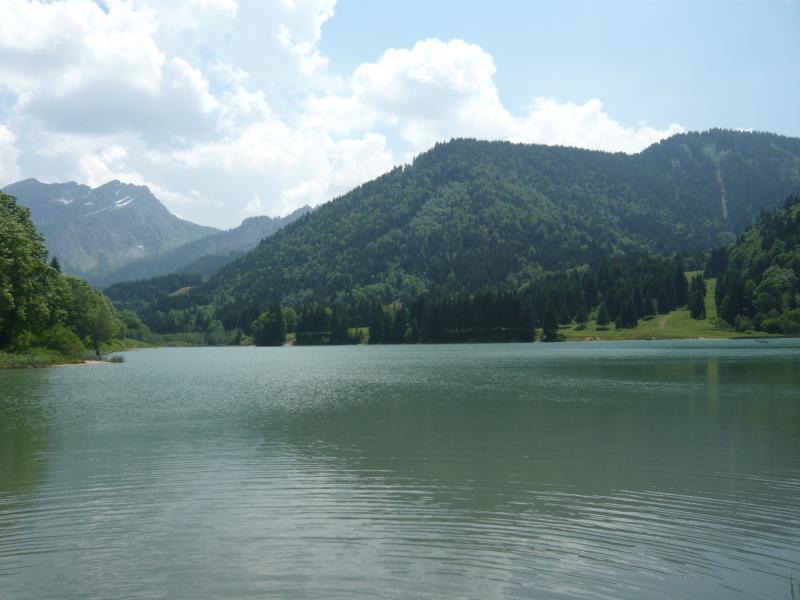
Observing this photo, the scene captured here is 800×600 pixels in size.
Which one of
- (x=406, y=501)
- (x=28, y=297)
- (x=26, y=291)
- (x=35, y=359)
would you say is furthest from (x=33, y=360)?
(x=406, y=501)

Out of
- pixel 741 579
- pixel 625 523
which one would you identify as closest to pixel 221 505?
pixel 625 523

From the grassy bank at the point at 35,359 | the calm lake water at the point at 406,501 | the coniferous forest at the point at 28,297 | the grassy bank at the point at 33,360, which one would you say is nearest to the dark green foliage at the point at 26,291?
the coniferous forest at the point at 28,297

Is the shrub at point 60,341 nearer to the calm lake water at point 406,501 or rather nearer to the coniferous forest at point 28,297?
the coniferous forest at point 28,297

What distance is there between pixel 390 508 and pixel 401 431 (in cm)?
1623

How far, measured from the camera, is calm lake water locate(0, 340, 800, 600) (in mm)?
14586

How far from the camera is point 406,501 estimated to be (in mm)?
21516

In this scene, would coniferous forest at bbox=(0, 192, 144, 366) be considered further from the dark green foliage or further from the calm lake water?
the calm lake water

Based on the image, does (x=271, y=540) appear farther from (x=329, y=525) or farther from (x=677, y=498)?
(x=677, y=498)

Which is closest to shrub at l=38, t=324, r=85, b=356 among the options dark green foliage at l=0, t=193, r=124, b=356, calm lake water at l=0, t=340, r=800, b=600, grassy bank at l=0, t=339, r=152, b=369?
dark green foliage at l=0, t=193, r=124, b=356

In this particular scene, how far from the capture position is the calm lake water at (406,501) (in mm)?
14586

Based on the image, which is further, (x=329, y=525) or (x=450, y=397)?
(x=450, y=397)

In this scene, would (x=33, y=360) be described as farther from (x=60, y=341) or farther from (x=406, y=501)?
(x=406, y=501)

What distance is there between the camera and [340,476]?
83.9ft

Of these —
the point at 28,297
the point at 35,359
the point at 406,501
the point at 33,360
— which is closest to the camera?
the point at 406,501
